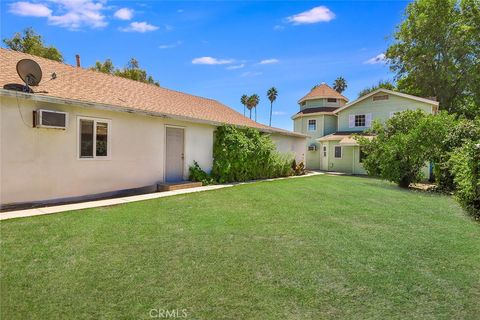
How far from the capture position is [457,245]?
192 inches

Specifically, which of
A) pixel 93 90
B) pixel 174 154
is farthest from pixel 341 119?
pixel 93 90

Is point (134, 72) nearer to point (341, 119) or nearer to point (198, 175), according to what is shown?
point (198, 175)

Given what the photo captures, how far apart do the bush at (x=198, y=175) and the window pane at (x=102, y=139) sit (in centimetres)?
398

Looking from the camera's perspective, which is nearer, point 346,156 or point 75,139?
point 75,139

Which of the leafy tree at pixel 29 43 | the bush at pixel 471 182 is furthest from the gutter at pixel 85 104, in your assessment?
the leafy tree at pixel 29 43

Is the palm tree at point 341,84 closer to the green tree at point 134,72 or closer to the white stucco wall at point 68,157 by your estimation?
the green tree at point 134,72

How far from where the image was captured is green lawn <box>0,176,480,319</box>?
9.68 ft

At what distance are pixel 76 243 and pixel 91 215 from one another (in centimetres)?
203

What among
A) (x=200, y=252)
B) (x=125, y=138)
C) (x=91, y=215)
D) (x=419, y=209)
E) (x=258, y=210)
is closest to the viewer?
(x=200, y=252)

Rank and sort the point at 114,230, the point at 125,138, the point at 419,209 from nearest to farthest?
the point at 114,230
the point at 419,209
the point at 125,138

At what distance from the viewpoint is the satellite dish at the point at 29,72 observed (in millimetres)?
7906

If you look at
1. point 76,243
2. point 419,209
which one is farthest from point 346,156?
point 76,243

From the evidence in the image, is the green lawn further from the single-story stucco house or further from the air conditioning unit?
the air conditioning unit

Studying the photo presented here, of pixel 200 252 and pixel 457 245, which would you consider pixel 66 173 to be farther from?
pixel 457 245
